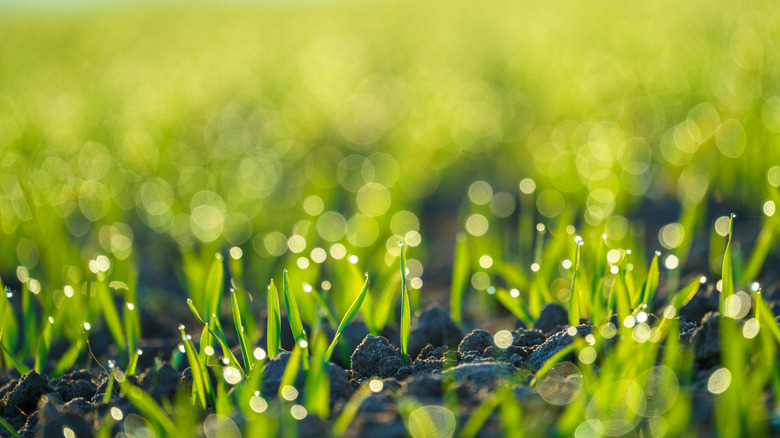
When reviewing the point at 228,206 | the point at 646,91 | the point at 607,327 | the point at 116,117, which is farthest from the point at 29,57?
the point at 607,327

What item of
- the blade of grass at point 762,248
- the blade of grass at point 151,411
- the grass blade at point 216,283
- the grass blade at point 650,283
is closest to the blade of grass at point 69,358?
the grass blade at point 216,283

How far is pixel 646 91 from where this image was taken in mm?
4172

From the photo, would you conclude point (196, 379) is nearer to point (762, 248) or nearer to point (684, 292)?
point (684, 292)

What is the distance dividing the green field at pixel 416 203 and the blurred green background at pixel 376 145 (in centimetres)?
2

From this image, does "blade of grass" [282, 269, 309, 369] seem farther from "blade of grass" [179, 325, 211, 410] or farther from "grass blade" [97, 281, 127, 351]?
"grass blade" [97, 281, 127, 351]

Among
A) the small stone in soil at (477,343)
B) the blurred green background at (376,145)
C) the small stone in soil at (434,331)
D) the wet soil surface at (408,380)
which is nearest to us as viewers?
the wet soil surface at (408,380)

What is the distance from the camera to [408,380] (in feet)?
4.44

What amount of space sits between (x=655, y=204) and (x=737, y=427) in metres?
1.99

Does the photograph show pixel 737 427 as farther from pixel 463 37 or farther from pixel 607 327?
pixel 463 37

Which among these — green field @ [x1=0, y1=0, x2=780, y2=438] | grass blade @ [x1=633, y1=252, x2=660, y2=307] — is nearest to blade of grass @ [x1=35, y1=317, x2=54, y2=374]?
green field @ [x1=0, y1=0, x2=780, y2=438]

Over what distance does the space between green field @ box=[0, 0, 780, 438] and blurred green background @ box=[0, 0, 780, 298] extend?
0.06ft

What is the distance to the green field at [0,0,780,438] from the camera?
146 cm

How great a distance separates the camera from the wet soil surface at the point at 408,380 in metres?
1.18

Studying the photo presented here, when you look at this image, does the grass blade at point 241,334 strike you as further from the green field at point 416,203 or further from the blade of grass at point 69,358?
the blade of grass at point 69,358
